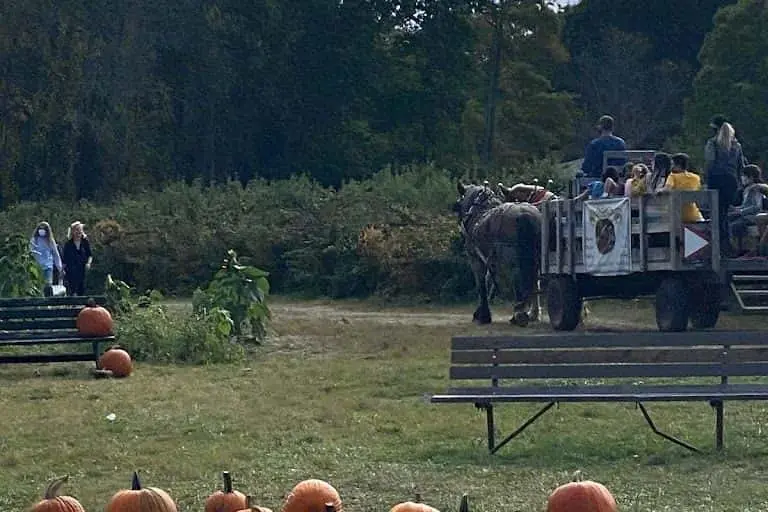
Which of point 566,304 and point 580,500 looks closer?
point 580,500

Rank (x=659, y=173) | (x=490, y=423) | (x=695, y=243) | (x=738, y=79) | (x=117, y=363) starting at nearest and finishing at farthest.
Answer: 1. (x=490, y=423)
2. (x=117, y=363)
3. (x=695, y=243)
4. (x=659, y=173)
5. (x=738, y=79)

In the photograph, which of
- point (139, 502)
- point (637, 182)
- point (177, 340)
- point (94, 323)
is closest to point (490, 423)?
point (139, 502)

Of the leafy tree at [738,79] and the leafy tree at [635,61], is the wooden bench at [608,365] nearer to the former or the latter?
the leafy tree at [738,79]

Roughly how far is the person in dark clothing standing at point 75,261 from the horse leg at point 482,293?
593 cm

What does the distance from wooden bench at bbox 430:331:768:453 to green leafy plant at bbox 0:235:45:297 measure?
475 inches

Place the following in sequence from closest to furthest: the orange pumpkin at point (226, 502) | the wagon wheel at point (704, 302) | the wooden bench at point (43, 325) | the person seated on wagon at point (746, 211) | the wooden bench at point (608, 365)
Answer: the orange pumpkin at point (226, 502) < the wooden bench at point (608, 365) < the wooden bench at point (43, 325) < the wagon wheel at point (704, 302) < the person seated on wagon at point (746, 211)

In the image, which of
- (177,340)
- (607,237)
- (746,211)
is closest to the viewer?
(177,340)

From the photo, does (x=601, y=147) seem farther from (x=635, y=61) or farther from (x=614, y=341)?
(x=635, y=61)

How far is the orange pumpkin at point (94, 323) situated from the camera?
753 inches

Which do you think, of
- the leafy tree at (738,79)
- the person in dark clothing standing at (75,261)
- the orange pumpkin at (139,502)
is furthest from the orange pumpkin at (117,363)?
the leafy tree at (738,79)

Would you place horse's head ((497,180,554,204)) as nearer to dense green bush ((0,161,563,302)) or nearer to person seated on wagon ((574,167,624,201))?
person seated on wagon ((574,167,624,201))

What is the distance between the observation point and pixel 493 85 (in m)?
60.7

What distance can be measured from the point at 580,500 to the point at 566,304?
585 inches

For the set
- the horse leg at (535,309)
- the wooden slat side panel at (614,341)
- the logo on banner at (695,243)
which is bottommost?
the horse leg at (535,309)
